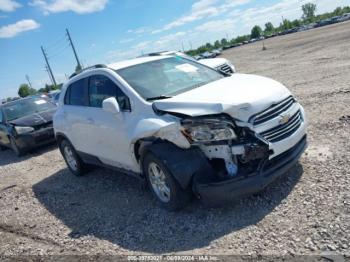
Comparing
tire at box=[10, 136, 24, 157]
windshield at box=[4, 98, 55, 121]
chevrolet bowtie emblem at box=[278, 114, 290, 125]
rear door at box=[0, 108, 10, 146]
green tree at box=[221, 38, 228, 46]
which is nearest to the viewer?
chevrolet bowtie emblem at box=[278, 114, 290, 125]

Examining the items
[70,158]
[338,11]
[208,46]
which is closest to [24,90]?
[208,46]

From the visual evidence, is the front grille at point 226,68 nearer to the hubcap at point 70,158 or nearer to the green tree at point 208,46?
the hubcap at point 70,158

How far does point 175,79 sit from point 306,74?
900cm

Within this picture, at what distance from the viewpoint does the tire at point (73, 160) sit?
716 cm

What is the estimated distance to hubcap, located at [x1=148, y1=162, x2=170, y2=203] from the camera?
465 centimetres

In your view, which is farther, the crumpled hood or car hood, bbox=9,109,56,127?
car hood, bbox=9,109,56,127

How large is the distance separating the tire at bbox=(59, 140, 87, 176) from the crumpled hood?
3.18 meters

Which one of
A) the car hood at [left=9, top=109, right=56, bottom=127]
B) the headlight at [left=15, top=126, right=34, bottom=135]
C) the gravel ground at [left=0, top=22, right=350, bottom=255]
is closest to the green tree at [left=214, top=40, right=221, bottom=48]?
the car hood at [left=9, top=109, right=56, bottom=127]

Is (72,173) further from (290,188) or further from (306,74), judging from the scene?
(306,74)

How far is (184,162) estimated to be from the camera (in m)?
4.22

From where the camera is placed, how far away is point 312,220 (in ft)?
12.6

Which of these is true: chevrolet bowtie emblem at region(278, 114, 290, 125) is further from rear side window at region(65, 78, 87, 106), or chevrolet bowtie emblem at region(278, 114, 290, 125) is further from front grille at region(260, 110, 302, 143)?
rear side window at region(65, 78, 87, 106)

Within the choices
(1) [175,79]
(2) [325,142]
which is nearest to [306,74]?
(2) [325,142]

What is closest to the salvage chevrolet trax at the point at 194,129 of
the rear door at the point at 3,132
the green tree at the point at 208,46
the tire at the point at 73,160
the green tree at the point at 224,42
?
the tire at the point at 73,160
